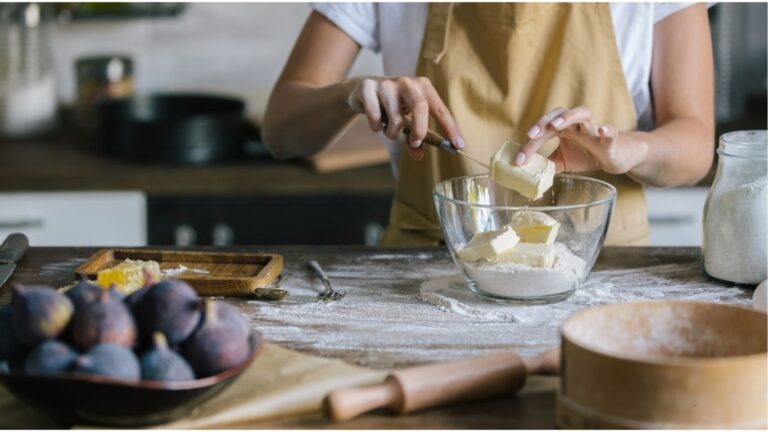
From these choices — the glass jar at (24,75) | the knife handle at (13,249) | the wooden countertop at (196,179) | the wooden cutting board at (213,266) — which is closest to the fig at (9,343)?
the wooden cutting board at (213,266)

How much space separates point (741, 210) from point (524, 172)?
0.96ft

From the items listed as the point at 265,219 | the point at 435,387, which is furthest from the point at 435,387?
the point at 265,219

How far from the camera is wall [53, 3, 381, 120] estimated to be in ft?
10.7

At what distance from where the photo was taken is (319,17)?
192 cm

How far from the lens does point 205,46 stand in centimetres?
329

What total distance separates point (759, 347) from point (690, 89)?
0.87 meters

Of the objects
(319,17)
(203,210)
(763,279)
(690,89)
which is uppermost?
(319,17)

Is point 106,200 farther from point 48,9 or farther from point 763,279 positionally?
point 763,279

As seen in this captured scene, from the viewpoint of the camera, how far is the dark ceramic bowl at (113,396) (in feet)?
3.07

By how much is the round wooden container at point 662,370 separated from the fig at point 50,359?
445 millimetres

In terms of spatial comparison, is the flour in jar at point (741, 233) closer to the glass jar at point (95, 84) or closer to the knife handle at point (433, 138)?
the knife handle at point (433, 138)

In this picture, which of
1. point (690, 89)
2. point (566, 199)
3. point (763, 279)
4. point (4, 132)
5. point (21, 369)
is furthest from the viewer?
point (4, 132)

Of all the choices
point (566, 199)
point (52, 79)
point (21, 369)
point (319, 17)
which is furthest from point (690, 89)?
point (52, 79)

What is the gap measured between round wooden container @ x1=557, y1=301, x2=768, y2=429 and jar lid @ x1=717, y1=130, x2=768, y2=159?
449 millimetres
